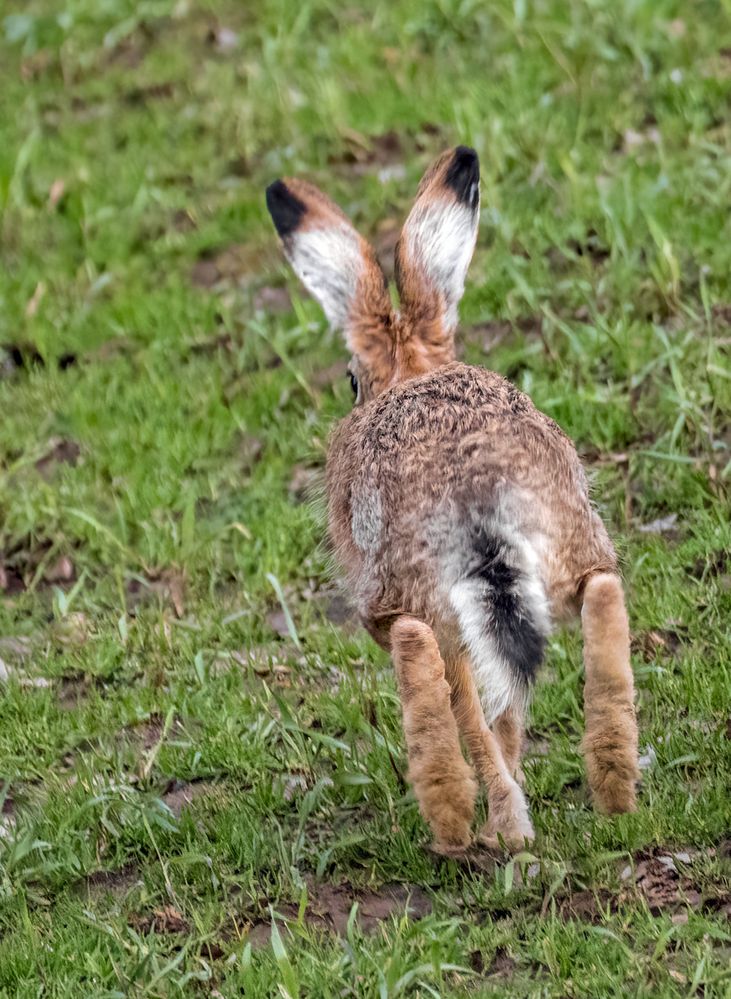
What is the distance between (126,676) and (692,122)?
13.9ft

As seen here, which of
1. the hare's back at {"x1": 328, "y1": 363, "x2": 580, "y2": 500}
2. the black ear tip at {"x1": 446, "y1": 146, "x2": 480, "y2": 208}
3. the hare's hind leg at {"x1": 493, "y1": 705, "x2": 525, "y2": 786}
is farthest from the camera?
the black ear tip at {"x1": 446, "y1": 146, "x2": 480, "y2": 208}

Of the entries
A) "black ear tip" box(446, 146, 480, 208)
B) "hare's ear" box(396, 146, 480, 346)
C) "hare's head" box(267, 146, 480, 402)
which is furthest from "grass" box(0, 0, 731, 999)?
"black ear tip" box(446, 146, 480, 208)

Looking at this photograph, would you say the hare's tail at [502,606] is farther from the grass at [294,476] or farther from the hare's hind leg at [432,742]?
the grass at [294,476]

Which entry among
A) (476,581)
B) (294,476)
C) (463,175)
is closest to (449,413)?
(476,581)

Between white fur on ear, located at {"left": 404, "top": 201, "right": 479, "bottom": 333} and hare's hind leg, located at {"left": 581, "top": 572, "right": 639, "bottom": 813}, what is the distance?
162cm

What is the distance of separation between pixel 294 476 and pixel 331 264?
1.50m

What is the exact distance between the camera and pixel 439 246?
601 centimetres

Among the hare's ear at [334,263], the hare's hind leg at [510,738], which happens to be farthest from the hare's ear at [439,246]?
the hare's hind leg at [510,738]

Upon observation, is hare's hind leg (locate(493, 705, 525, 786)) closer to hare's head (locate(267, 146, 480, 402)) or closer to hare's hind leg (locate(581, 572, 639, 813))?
hare's hind leg (locate(581, 572, 639, 813))

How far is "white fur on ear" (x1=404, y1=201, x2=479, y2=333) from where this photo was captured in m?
5.95

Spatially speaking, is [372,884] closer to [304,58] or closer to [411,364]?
[411,364]

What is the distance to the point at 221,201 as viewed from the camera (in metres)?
9.07

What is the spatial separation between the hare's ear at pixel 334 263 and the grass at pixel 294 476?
0.76 m

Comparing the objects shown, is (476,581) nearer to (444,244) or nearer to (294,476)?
(444,244)
